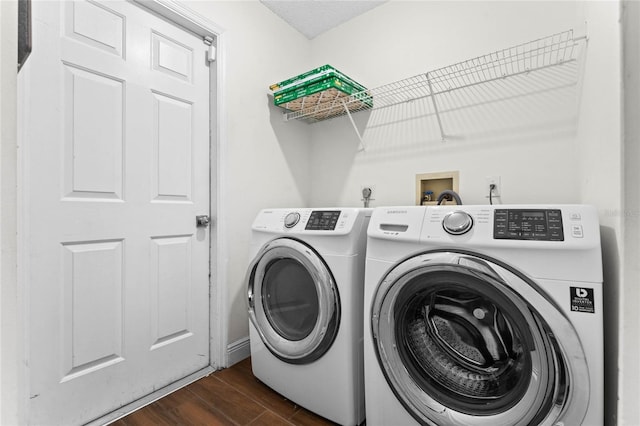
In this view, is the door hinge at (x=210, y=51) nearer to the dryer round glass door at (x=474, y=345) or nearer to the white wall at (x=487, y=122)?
the white wall at (x=487, y=122)

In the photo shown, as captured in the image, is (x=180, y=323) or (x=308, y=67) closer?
(x=180, y=323)

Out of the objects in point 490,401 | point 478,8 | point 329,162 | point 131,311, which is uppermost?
point 478,8

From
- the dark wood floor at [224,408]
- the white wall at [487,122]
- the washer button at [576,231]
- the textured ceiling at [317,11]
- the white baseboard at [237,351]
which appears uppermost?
the textured ceiling at [317,11]

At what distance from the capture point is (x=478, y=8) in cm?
160

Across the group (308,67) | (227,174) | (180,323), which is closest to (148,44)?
(227,174)

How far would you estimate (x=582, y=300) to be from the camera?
0.76 m

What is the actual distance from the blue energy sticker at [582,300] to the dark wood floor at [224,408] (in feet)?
3.43

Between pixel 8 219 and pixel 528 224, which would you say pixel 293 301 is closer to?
pixel 528 224

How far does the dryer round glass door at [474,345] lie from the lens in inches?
30.7

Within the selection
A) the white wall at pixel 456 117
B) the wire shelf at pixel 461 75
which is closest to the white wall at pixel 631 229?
the wire shelf at pixel 461 75

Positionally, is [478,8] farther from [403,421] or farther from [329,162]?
[403,421]

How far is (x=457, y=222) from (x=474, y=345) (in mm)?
434

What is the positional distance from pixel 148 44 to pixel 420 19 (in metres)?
1.54

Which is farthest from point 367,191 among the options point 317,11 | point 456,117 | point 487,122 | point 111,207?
point 111,207
